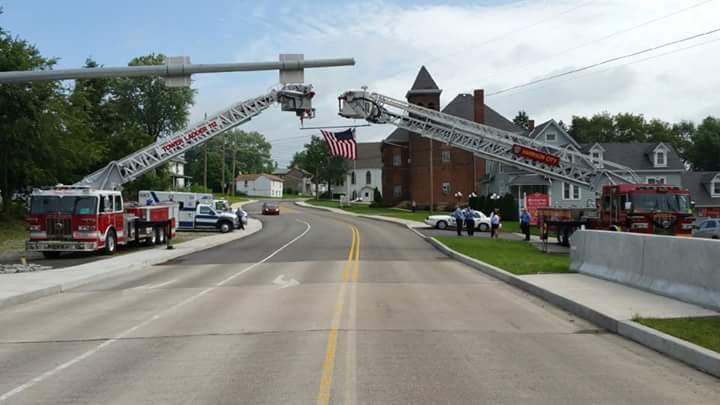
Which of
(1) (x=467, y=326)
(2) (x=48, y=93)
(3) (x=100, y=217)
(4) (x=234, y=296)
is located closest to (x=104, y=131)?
(2) (x=48, y=93)

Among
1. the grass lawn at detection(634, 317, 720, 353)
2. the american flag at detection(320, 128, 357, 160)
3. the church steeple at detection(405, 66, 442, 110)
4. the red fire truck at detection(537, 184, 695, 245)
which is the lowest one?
the grass lawn at detection(634, 317, 720, 353)

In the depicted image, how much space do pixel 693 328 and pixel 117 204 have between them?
24.9 m

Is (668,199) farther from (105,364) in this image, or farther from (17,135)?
(17,135)

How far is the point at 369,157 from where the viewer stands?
4995 inches

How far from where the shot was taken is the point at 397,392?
22.7ft

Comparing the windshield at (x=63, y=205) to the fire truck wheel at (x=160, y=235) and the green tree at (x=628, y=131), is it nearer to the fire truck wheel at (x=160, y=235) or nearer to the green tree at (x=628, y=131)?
the fire truck wheel at (x=160, y=235)

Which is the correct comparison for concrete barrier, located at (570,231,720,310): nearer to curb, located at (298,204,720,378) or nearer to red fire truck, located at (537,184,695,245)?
curb, located at (298,204,720,378)

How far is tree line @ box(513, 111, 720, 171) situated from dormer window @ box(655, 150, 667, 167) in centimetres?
3723

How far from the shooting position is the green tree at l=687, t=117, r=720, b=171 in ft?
328

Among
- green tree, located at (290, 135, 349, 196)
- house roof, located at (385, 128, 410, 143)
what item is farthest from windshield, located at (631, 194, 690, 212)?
green tree, located at (290, 135, 349, 196)

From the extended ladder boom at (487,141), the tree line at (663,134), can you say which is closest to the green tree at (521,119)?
the tree line at (663,134)

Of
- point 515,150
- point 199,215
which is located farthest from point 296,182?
point 515,150

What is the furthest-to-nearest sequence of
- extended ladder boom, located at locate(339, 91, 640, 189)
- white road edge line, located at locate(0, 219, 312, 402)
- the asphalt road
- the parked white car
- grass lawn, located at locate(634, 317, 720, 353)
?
the parked white car < extended ladder boom, located at locate(339, 91, 640, 189) < grass lawn, located at locate(634, 317, 720, 353) < white road edge line, located at locate(0, 219, 312, 402) < the asphalt road

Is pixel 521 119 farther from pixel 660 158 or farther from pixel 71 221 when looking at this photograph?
pixel 71 221
